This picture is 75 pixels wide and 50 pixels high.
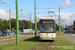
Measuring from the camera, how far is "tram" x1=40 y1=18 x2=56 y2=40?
1752 centimetres

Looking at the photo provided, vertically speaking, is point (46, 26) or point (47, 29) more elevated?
point (46, 26)

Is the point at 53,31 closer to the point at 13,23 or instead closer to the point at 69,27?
the point at 13,23

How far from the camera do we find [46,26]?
1791 centimetres

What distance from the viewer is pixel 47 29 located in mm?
17734

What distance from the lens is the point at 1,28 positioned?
269ft

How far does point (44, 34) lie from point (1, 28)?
2692 inches

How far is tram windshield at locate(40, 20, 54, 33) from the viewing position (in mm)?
17722

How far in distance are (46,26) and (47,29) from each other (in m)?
0.44

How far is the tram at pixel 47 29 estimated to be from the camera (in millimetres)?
17516

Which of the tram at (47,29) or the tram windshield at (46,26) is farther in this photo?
the tram windshield at (46,26)

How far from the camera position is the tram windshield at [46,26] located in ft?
58.1

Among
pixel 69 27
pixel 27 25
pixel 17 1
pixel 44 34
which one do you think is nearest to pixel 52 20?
pixel 44 34

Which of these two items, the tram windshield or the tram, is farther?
the tram windshield

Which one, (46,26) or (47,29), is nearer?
(47,29)
